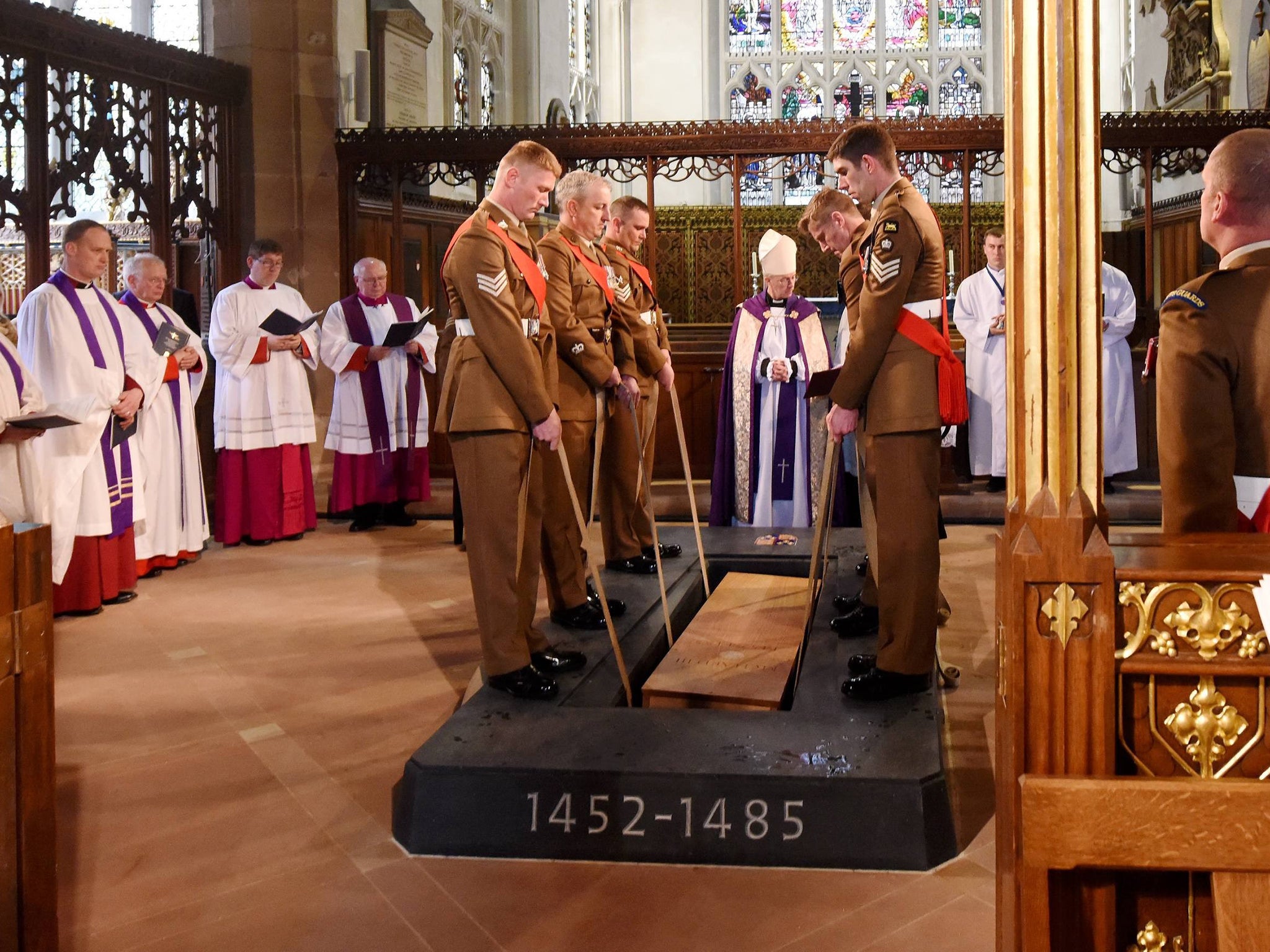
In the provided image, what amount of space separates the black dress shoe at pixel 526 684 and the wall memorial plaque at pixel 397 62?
6328 mm

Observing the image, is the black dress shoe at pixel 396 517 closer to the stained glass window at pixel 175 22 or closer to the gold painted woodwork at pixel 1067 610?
the stained glass window at pixel 175 22

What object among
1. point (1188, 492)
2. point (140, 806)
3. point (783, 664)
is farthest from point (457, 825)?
point (1188, 492)

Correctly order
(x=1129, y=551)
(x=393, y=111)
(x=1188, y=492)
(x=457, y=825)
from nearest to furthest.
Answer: (x=1129, y=551) → (x=1188, y=492) → (x=457, y=825) → (x=393, y=111)

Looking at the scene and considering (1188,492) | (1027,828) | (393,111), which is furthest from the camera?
(393,111)

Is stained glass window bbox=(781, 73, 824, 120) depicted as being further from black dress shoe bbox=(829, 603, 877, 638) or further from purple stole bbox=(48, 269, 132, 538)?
black dress shoe bbox=(829, 603, 877, 638)

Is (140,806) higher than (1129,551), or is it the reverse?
(1129,551)

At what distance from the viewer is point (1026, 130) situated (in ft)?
5.03

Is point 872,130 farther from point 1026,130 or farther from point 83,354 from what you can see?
point 83,354

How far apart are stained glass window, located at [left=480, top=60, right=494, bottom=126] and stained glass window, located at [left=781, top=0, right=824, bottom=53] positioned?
204 inches

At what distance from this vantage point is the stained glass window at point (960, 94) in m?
15.3

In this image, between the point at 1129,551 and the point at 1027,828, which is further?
the point at 1129,551

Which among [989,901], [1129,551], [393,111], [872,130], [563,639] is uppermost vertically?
[393,111]

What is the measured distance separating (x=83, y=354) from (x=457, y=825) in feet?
11.8

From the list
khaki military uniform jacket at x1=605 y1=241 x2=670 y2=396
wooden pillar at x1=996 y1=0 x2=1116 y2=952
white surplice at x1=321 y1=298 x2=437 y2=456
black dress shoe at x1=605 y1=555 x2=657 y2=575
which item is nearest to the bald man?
white surplice at x1=321 y1=298 x2=437 y2=456
